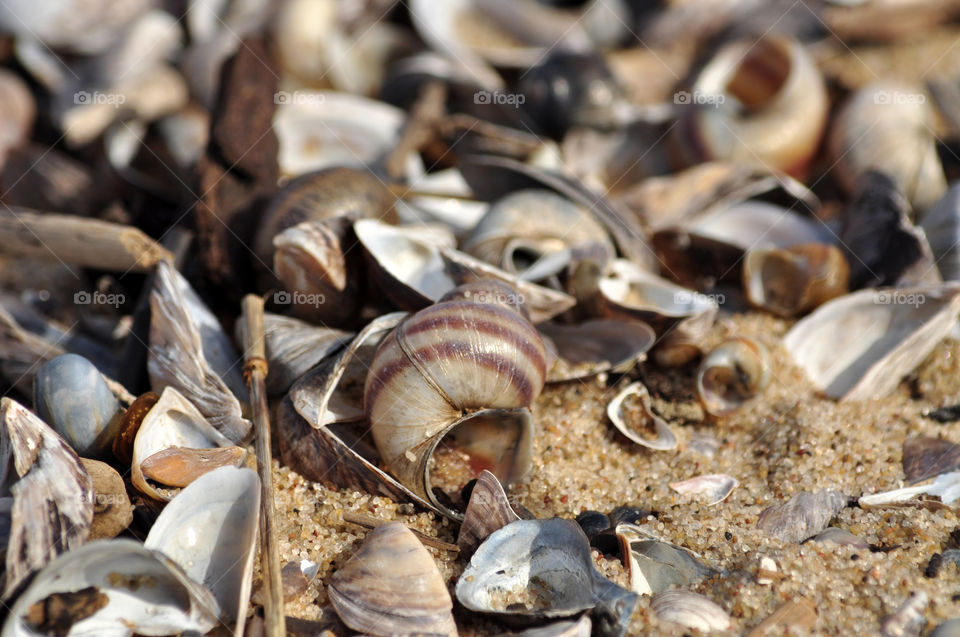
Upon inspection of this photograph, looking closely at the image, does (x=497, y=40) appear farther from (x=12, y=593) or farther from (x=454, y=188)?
(x=12, y=593)

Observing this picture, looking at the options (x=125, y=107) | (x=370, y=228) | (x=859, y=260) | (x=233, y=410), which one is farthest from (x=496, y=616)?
(x=125, y=107)

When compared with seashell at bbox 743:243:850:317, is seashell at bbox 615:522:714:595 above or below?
below

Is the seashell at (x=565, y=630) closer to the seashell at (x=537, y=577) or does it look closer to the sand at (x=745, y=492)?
the seashell at (x=537, y=577)

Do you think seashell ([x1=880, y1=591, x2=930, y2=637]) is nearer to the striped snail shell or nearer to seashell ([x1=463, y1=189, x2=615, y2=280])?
the striped snail shell

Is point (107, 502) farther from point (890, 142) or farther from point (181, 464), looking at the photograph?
point (890, 142)

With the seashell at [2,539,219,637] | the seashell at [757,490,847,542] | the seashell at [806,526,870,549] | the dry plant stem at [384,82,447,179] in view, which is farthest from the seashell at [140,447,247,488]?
the dry plant stem at [384,82,447,179]

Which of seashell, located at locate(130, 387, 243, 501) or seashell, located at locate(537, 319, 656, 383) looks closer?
seashell, located at locate(130, 387, 243, 501)

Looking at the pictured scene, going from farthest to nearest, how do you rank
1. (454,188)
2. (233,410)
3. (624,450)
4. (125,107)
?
(125,107), (454,188), (624,450), (233,410)
